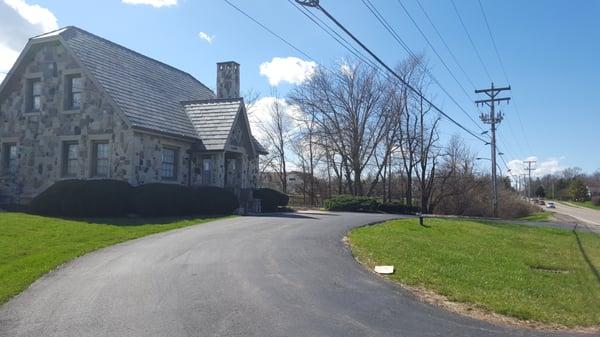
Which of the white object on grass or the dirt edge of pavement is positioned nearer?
the dirt edge of pavement

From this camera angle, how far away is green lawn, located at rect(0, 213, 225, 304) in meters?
9.23

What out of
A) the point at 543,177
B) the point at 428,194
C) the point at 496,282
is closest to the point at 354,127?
the point at 428,194

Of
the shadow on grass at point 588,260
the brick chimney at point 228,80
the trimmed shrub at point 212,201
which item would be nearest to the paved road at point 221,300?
the shadow on grass at point 588,260

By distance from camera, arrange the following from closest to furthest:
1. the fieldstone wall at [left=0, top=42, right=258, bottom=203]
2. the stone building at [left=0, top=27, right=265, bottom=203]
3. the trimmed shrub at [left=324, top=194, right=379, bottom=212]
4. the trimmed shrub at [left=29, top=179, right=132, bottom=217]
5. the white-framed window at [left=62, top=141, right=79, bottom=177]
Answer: the trimmed shrub at [left=29, top=179, right=132, bottom=217]
the fieldstone wall at [left=0, top=42, right=258, bottom=203]
the stone building at [left=0, top=27, right=265, bottom=203]
the white-framed window at [left=62, top=141, right=79, bottom=177]
the trimmed shrub at [left=324, top=194, right=379, bottom=212]

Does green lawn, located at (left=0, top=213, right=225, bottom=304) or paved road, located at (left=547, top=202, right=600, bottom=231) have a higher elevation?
green lawn, located at (left=0, top=213, right=225, bottom=304)

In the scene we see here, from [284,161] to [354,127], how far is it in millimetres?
15454

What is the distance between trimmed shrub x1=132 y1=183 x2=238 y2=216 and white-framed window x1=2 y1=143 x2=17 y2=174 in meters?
8.53

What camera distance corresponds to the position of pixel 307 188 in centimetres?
5588

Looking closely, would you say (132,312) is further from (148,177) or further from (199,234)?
(148,177)

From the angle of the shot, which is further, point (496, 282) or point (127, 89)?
point (127, 89)

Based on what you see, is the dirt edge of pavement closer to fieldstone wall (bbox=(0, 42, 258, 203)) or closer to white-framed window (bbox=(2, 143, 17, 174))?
fieldstone wall (bbox=(0, 42, 258, 203))

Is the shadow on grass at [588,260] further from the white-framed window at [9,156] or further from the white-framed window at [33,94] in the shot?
the white-framed window at [9,156]

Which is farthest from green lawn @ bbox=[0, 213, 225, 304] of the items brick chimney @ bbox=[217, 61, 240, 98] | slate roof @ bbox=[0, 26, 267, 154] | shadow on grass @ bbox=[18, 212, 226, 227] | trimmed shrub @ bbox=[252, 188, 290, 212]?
brick chimney @ bbox=[217, 61, 240, 98]

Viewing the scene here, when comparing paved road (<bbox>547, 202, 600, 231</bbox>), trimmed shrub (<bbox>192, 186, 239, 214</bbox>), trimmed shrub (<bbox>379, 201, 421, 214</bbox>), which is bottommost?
paved road (<bbox>547, 202, 600, 231</bbox>)
